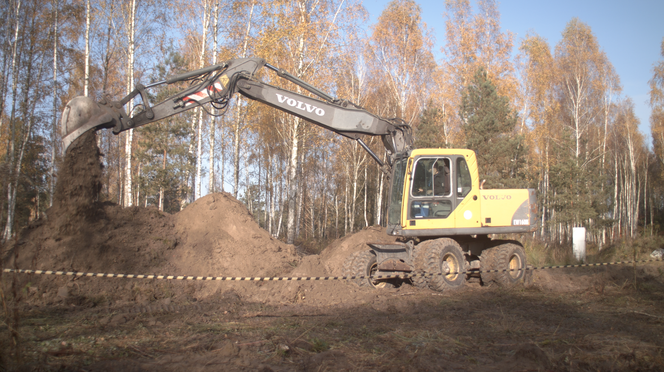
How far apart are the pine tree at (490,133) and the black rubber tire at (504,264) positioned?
9776 millimetres

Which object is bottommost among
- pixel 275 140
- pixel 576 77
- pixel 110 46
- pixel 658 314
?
pixel 658 314

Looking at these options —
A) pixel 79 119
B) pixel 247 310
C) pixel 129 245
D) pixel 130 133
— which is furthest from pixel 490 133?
pixel 79 119

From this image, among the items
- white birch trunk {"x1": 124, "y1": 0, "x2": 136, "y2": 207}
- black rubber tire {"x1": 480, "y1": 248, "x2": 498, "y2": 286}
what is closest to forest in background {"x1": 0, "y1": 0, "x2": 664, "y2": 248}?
white birch trunk {"x1": 124, "y1": 0, "x2": 136, "y2": 207}

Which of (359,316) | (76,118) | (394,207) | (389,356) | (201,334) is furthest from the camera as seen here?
(394,207)

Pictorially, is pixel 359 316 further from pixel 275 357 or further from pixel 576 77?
pixel 576 77

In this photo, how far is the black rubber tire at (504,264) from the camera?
30.3 ft

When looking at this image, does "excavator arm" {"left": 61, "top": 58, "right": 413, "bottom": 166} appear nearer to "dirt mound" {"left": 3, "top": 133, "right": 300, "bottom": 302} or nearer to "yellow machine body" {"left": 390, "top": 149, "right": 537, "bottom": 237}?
"dirt mound" {"left": 3, "top": 133, "right": 300, "bottom": 302}

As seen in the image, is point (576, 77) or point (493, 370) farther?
point (576, 77)

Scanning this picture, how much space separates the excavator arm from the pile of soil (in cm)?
44

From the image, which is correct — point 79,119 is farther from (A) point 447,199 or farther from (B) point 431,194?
(A) point 447,199

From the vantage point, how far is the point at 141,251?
828 cm

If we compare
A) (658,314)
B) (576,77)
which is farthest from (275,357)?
(576,77)

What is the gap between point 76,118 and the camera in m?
7.42

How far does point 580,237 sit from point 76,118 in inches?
574
